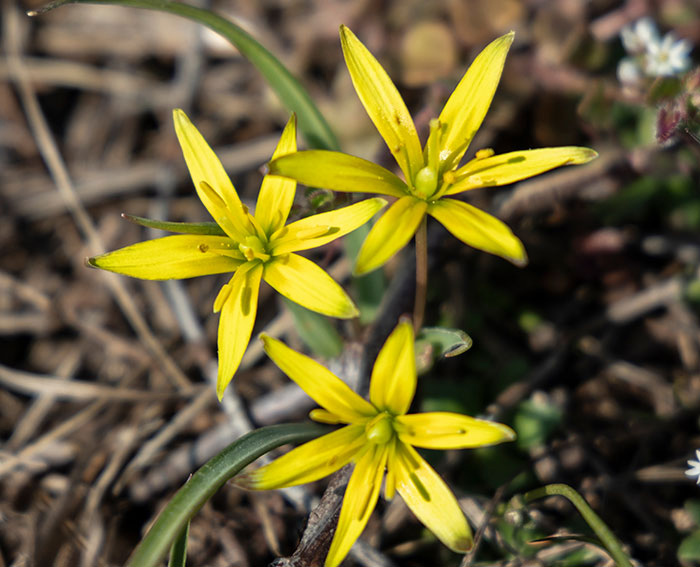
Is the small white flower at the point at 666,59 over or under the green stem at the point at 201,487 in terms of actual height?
over

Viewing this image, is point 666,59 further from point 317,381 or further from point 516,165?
point 317,381

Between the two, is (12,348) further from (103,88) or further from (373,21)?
(373,21)

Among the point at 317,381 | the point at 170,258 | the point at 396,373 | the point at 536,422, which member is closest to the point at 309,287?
the point at 317,381

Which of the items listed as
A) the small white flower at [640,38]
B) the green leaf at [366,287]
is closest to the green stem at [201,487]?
the green leaf at [366,287]

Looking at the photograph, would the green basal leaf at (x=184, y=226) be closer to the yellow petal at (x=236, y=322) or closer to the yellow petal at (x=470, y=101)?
the yellow petal at (x=236, y=322)

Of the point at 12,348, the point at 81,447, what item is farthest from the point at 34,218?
the point at 81,447
